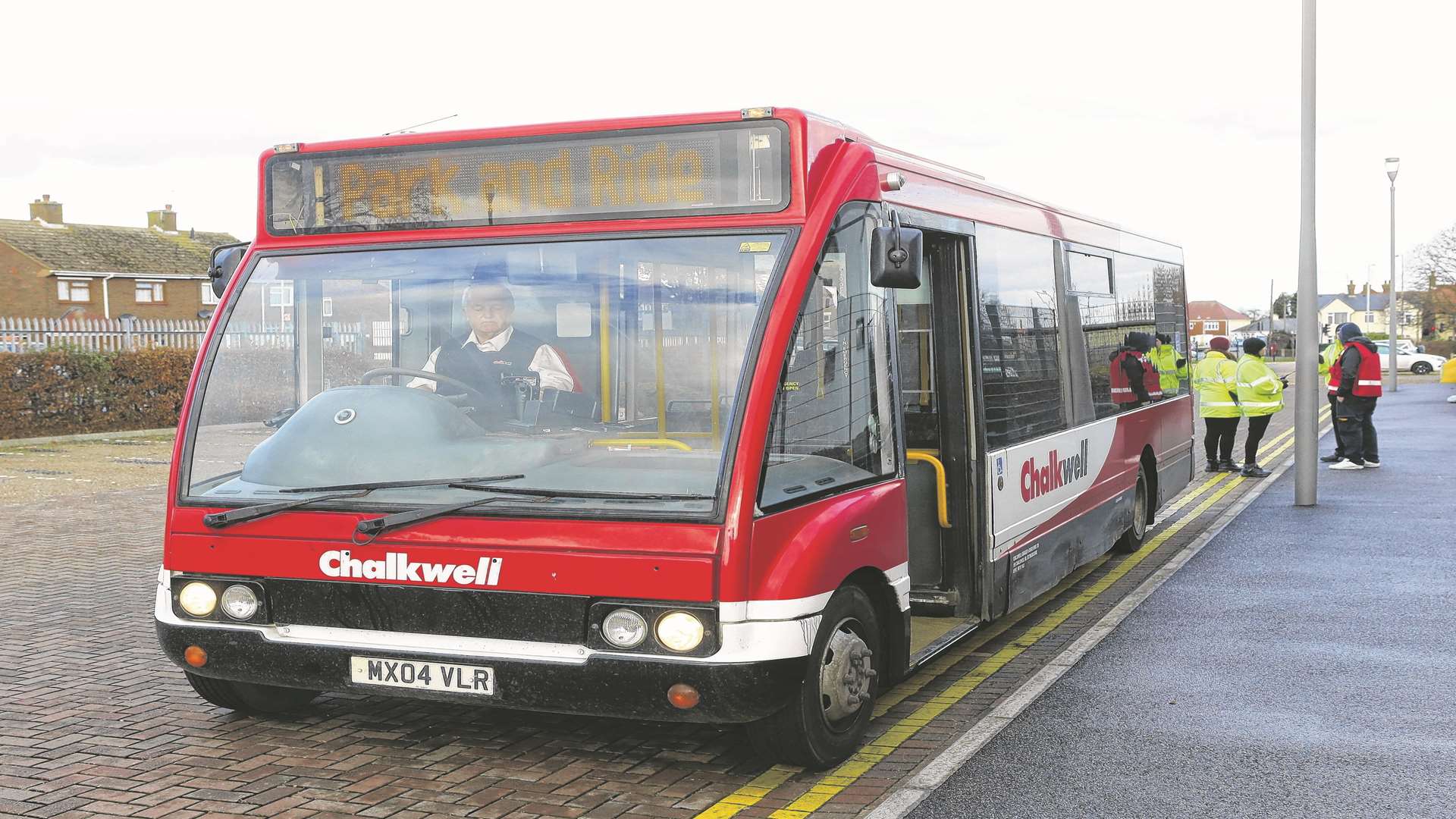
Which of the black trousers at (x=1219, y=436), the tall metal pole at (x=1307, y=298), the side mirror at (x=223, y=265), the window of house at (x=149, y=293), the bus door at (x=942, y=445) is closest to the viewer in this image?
the side mirror at (x=223, y=265)

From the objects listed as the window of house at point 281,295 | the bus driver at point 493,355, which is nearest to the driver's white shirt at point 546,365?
the bus driver at point 493,355

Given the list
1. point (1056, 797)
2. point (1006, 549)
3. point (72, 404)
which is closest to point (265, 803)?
point (1056, 797)

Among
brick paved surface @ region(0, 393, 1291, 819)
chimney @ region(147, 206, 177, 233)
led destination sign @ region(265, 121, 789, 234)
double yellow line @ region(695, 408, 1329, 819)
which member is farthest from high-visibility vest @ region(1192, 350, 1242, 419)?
chimney @ region(147, 206, 177, 233)

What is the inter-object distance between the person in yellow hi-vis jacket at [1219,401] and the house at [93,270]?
46.6m

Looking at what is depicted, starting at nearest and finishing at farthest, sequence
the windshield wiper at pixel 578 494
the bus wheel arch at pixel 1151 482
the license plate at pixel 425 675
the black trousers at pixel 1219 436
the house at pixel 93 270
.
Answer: the windshield wiper at pixel 578 494 → the license plate at pixel 425 675 → the bus wheel arch at pixel 1151 482 → the black trousers at pixel 1219 436 → the house at pixel 93 270

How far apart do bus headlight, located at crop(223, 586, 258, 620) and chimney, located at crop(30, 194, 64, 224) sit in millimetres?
64792

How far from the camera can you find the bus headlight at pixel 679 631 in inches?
188

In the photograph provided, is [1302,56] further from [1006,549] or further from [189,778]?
[189,778]

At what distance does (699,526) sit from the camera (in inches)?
188

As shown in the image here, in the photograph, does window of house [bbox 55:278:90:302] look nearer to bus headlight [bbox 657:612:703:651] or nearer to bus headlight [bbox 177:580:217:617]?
bus headlight [bbox 177:580:217:617]

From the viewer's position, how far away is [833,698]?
534 cm

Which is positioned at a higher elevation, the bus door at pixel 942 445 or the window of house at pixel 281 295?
the window of house at pixel 281 295

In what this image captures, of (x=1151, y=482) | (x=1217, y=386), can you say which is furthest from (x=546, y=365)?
(x=1217, y=386)

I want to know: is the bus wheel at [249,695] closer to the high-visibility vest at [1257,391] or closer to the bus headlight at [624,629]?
the bus headlight at [624,629]
